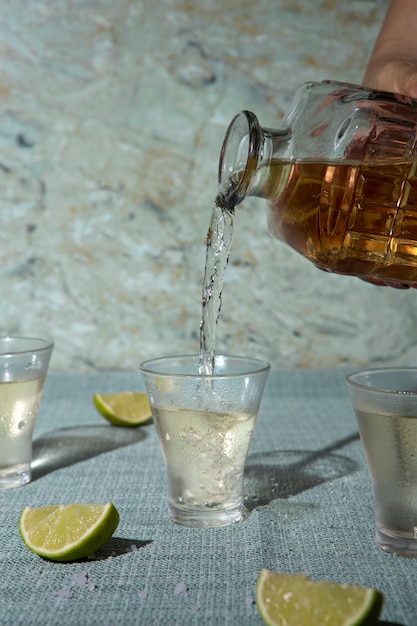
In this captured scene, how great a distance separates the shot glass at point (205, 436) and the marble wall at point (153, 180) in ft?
3.84

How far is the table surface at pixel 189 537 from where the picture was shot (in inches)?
31.4

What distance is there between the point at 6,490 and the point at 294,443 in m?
0.48

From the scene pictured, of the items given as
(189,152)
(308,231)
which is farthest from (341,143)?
(189,152)

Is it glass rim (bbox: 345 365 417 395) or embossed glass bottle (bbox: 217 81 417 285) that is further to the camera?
embossed glass bottle (bbox: 217 81 417 285)

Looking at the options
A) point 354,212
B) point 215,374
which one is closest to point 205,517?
point 215,374

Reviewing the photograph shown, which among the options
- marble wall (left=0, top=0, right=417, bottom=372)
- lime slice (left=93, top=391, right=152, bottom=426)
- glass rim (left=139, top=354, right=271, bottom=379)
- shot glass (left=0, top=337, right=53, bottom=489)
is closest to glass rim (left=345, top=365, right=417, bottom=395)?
glass rim (left=139, top=354, right=271, bottom=379)

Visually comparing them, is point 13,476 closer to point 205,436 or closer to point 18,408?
point 18,408

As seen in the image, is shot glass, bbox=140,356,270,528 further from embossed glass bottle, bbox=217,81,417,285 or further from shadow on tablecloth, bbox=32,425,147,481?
shadow on tablecloth, bbox=32,425,147,481

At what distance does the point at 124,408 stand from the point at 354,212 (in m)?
0.68

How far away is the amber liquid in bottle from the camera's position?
3.38 ft

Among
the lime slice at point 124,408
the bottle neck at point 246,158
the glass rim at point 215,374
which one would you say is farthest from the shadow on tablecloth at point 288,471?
the bottle neck at point 246,158

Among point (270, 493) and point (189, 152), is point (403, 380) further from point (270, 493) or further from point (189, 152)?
point (189, 152)

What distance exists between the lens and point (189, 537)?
973 millimetres

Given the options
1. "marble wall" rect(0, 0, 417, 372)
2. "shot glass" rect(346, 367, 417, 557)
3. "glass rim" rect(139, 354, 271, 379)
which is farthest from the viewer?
"marble wall" rect(0, 0, 417, 372)
